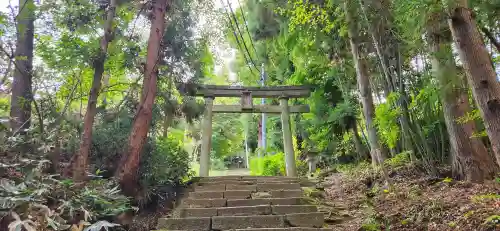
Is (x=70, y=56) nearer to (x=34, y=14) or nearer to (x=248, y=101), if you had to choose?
(x=34, y=14)

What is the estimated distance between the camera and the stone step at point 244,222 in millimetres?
4156

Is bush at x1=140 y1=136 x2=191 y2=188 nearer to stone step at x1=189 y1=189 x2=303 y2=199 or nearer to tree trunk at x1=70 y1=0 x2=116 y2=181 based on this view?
stone step at x1=189 y1=189 x2=303 y2=199

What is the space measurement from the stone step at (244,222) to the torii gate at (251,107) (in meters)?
3.64

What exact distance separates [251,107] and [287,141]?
51.9 inches

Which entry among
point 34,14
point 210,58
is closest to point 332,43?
point 210,58

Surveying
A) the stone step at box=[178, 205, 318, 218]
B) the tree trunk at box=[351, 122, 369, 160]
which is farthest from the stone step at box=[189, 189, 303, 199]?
the tree trunk at box=[351, 122, 369, 160]

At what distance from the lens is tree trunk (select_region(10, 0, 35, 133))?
4301 mm

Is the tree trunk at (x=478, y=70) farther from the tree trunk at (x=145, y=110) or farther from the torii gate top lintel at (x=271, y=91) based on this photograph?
the torii gate top lintel at (x=271, y=91)

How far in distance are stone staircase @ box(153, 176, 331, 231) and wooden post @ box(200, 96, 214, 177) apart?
73.8 inches

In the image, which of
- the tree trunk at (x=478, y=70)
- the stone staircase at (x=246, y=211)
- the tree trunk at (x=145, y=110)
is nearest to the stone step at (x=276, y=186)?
the stone staircase at (x=246, y=211)

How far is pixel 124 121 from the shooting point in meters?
5.73

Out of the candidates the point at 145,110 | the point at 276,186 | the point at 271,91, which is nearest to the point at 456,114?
the point at 276,186

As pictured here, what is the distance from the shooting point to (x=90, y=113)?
4.15 metres

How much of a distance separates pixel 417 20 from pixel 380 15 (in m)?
1.82
